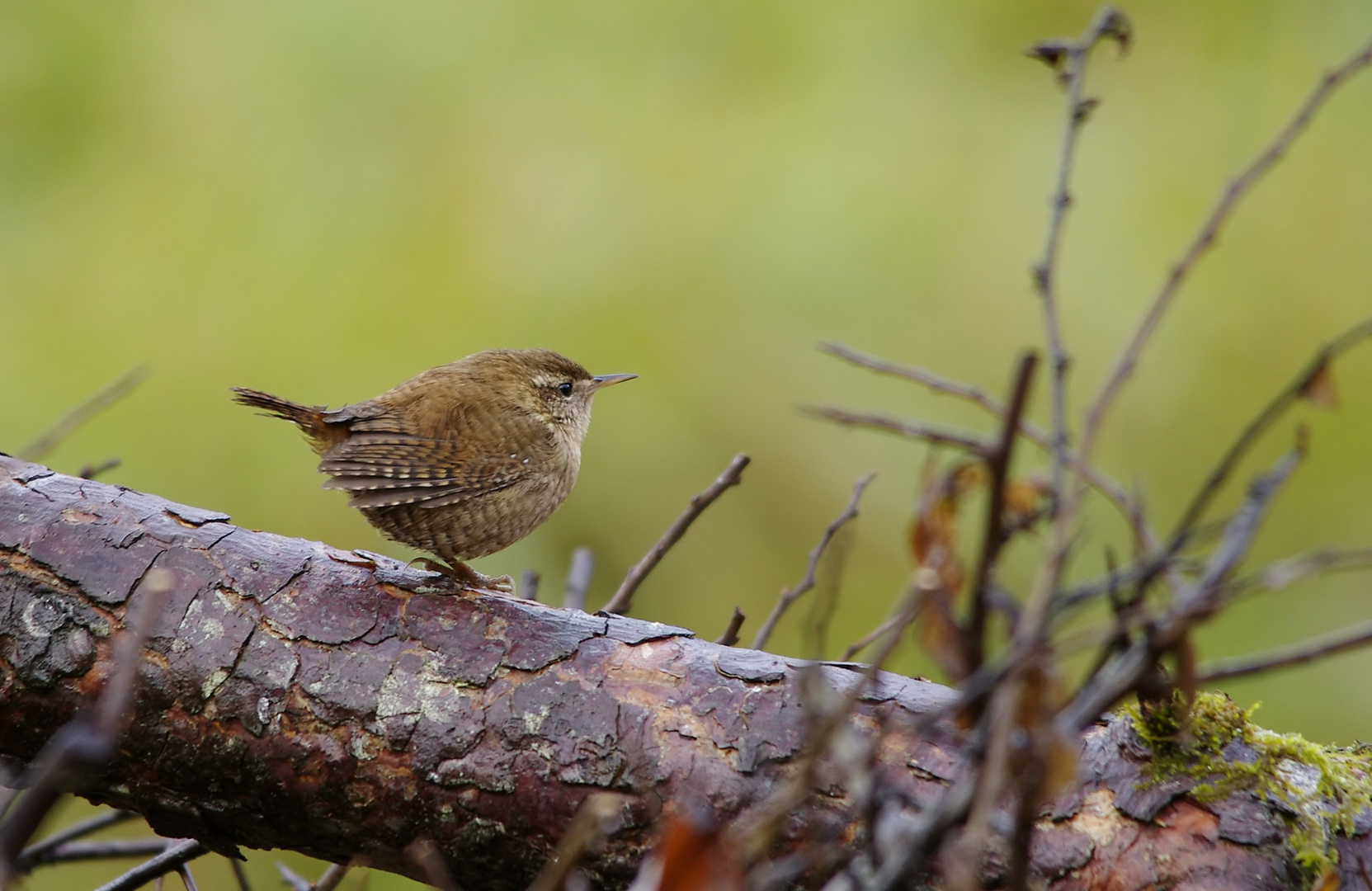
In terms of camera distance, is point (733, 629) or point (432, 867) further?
point (733, 629)

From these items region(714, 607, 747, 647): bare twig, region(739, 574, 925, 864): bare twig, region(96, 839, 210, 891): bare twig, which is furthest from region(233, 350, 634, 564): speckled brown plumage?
region(739, 574, 925, 864): bare twig

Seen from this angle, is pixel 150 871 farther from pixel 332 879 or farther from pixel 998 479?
pixel 998 479

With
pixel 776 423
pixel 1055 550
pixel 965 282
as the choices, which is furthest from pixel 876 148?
pixel 1055 550

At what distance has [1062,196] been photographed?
958 mm

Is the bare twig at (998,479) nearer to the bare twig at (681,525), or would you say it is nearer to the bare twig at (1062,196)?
the bare twig at (1062,196)

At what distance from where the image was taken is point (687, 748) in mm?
1673

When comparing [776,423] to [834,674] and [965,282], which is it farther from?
[834,674]

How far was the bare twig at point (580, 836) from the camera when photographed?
2.33 feet

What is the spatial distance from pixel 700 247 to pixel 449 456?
57.6 inches

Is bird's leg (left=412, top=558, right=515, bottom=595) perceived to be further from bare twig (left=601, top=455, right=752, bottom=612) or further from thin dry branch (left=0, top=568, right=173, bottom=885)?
thin dry branch (left=0, top=568, right=173, bottom=885)

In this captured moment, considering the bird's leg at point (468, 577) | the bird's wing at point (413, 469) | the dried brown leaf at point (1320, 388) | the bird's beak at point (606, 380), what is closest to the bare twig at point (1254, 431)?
the dried brown leaf at point (1320, 388)

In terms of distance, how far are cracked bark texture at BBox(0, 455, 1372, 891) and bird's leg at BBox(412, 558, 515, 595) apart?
23cm

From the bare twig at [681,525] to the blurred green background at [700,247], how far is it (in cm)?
124

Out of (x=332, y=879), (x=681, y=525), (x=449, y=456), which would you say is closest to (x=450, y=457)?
(x=449, y=456)
